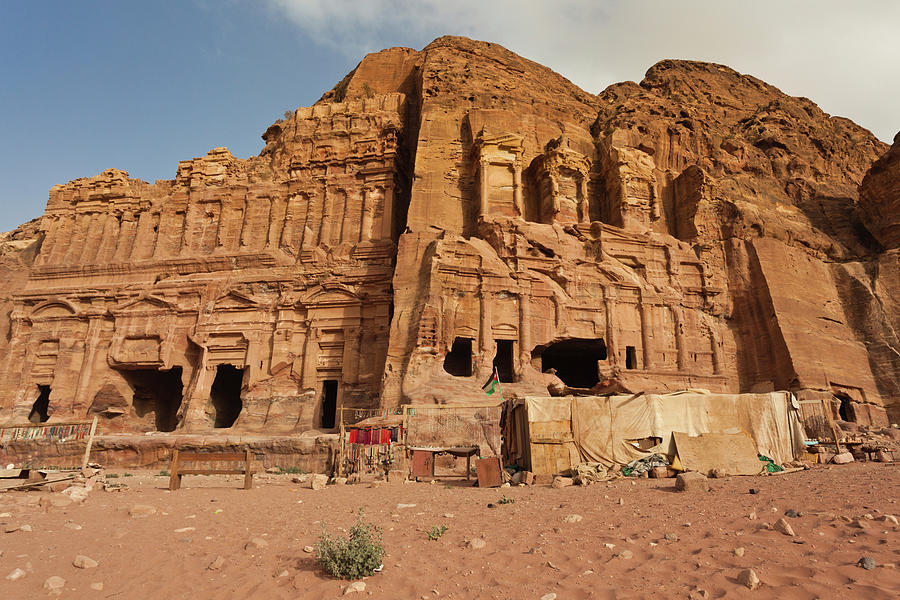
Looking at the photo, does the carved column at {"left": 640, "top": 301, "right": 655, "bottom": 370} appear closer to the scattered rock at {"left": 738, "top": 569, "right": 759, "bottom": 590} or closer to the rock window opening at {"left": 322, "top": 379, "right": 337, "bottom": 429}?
the rock window opening at {"left": 322, "top": 379, "right": 337, "bottom": 429}

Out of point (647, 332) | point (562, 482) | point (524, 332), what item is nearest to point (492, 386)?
point (524, 332)

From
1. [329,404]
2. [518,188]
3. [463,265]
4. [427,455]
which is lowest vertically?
[427,455]

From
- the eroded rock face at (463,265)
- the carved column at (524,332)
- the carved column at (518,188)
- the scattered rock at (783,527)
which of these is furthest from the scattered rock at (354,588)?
the carved column at (518,188)

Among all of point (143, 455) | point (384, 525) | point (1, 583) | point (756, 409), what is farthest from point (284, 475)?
point (756, 409)

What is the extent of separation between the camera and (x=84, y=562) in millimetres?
6770

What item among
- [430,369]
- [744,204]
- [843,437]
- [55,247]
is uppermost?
[744,204]

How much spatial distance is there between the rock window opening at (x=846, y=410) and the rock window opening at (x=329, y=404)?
23.1 m

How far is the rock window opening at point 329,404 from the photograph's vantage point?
29.0 m

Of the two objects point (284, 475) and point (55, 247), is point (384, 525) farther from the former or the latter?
point (55, 247)

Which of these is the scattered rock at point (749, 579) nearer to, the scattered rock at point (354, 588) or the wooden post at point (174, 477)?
the scattered rock at point (354, 588)

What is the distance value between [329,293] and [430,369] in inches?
365

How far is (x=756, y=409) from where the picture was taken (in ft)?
50.5

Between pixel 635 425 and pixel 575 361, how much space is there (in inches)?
624

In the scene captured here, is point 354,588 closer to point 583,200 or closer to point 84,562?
point 84,562
